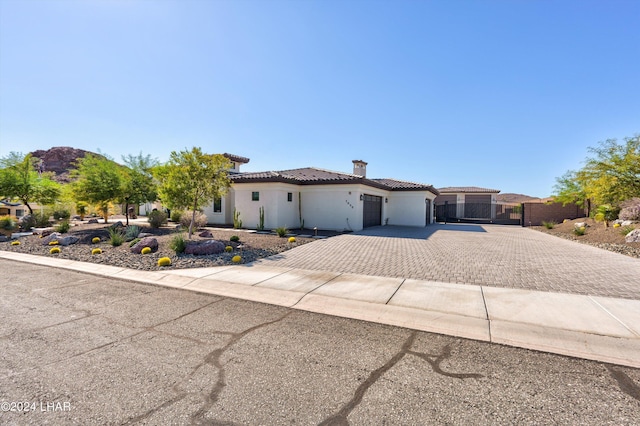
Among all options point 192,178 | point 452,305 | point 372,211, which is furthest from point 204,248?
point 372,211

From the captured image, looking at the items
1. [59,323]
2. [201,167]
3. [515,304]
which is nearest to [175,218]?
[201,167]

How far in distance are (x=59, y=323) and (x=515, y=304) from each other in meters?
8.54

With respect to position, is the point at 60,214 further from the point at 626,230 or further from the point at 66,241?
the point at 626,230

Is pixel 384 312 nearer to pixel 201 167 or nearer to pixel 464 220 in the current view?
pixel 201 167

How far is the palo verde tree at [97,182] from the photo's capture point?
1723 cm

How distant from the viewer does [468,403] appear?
295 centimetres

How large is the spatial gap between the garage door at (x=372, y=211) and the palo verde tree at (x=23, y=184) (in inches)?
855

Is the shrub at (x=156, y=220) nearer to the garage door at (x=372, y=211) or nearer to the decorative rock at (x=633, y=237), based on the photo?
the garage door at (x=372, y=211)

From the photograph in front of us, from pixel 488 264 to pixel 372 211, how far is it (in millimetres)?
13257

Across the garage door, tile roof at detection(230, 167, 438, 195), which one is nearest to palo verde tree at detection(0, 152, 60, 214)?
tile roof at detection(230, 167, 438, 195)

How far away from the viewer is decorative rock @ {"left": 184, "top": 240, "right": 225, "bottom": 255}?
10930 millimetres

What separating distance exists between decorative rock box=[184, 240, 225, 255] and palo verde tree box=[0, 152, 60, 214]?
15374mm

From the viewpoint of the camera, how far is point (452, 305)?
573 cm

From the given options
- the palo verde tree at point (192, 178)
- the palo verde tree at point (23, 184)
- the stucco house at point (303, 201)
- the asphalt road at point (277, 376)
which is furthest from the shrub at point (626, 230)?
the palo verde tree at point (23, 184)
